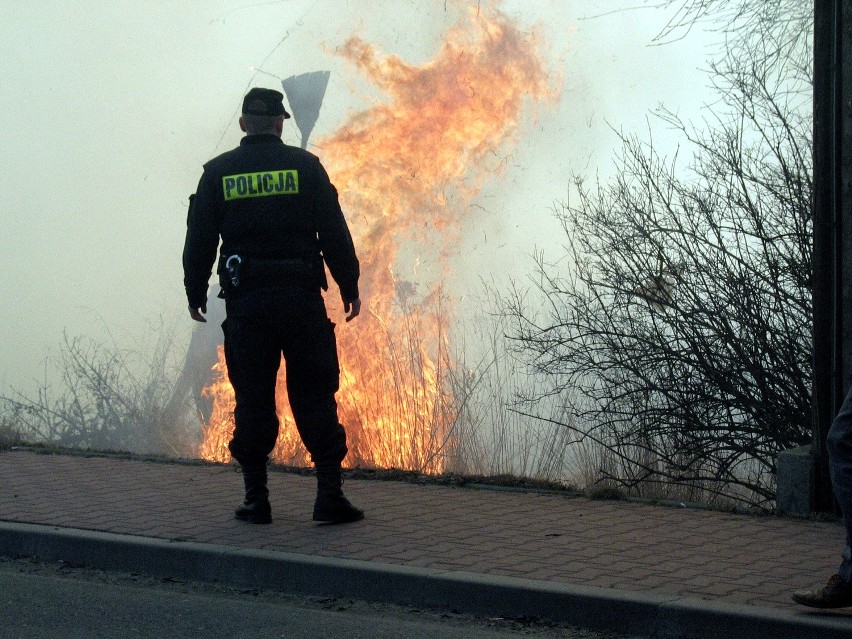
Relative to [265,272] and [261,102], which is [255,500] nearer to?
[265,272]

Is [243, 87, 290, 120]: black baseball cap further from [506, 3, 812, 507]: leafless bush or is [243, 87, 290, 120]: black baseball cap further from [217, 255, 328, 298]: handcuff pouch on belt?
[506, 3, 812, 507]: leafless bush

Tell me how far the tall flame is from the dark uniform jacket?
4.33m

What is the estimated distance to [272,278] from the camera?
19.9 feet

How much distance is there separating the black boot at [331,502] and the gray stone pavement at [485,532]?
0.08m

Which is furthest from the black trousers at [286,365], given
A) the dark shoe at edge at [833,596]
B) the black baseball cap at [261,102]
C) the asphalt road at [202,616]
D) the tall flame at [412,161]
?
the tall flame at [412,161]

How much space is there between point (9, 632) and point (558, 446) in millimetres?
5495

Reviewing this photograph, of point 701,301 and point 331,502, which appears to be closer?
point 331,502

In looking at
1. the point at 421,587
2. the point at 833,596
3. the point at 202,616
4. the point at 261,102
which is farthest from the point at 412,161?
the point at 833,596

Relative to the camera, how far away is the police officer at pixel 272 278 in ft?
19.9

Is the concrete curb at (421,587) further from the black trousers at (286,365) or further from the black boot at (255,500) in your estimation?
the black trousers at (286,365)

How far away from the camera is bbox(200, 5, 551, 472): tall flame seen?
428 inches

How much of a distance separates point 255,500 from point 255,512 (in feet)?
0.23

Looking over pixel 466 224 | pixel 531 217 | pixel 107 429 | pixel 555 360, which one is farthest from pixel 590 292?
pixel 107 429

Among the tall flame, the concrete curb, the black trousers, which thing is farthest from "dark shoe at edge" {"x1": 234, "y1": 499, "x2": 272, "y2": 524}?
the tall flame
